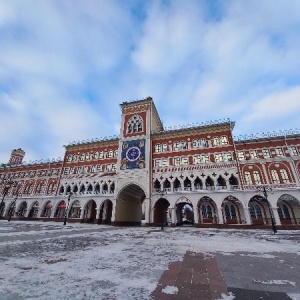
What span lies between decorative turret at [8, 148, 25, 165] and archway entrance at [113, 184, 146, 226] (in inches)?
1649

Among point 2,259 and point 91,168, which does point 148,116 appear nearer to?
point 91,168

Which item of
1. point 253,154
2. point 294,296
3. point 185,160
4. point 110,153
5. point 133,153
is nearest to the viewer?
point 294,296

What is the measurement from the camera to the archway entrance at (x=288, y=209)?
2520 centimetres

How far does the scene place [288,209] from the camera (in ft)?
85.2

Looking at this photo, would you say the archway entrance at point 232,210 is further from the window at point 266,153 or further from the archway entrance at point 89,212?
the archway entrance at point 89,212

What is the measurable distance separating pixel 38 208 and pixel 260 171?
135ft

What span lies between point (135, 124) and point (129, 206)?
15545 millimetres

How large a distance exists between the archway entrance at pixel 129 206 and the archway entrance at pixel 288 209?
2185cm

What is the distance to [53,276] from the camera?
13.0ft

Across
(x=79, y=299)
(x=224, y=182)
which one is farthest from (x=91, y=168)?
(x=79, y=299)

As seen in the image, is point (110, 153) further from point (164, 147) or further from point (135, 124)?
point (164, 147)

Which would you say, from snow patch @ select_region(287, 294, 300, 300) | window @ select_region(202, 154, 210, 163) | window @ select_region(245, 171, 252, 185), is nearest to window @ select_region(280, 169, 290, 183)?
window @ select_region(245, 171, 252, 185)

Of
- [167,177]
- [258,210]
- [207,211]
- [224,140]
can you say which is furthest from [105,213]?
[258,210]

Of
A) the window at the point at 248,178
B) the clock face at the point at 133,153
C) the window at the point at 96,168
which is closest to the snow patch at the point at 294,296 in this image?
the window at the point at 248,178
